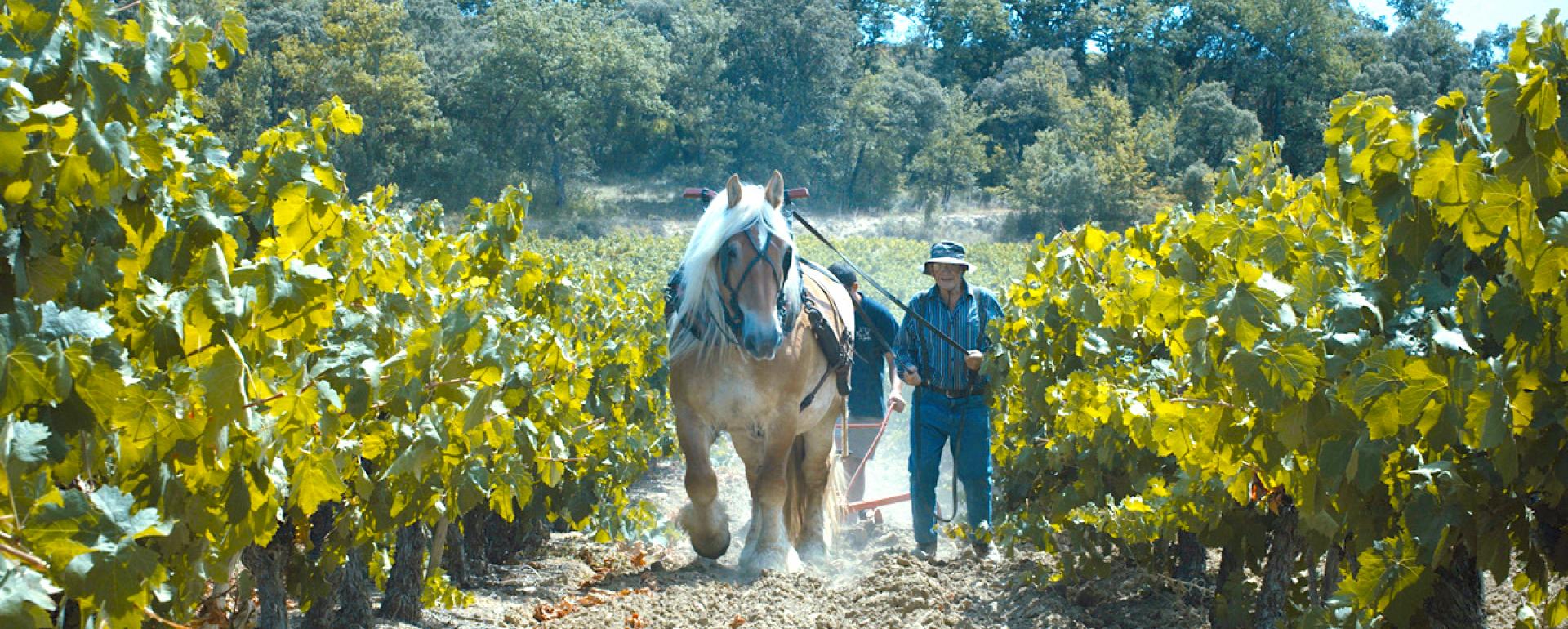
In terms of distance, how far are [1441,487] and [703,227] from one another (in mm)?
4542

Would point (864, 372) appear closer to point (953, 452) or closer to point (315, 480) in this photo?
point (953, 452)

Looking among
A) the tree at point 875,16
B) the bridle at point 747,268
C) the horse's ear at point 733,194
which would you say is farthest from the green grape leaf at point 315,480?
the tree at point 875,16

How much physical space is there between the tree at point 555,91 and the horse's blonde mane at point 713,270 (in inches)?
1780

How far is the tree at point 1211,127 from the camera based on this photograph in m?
61.3

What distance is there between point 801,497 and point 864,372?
2.36 m

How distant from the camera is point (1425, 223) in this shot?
9.24 ft

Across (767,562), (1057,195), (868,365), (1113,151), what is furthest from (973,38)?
(767,562)

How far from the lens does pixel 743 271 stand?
657cm

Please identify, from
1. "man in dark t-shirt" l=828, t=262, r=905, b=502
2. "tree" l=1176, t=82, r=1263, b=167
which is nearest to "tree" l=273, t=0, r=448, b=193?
"tree" l=1176, t=82, r=1263, b=167

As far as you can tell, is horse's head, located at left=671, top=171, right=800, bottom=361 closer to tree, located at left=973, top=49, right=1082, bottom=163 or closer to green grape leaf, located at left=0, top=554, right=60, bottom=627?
green grape leaf, located at left=0, top=554, right=60, bottom=627

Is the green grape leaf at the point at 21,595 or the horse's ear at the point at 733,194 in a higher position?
the horse's ear at the point at 733,194

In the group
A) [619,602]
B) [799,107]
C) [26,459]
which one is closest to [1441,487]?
[26,459]

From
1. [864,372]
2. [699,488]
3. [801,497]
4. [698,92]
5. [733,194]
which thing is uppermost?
[698,92]

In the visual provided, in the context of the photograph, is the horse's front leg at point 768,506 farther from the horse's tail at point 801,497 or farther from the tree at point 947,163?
the tree at point 947,163
